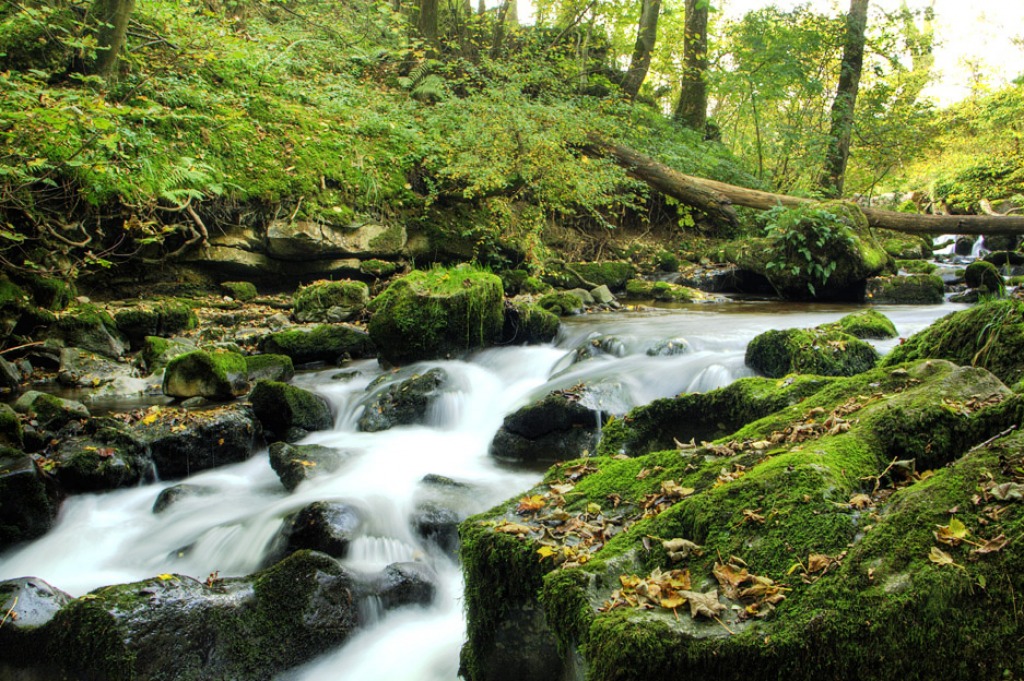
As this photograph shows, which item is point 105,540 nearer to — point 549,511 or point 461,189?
point 549,511

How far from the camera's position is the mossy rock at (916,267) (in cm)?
1497

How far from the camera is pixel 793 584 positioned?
204 centimetres

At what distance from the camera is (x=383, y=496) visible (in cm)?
534

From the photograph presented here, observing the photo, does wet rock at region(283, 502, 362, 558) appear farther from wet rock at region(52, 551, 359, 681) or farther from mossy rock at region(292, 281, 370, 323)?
mossy rock at region(292, 281, 370, 323)

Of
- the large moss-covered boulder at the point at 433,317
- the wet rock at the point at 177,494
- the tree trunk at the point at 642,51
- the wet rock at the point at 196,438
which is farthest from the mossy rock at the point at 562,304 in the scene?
the tree trunk at the point at 642,51

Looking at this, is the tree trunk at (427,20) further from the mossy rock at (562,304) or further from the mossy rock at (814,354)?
the mossy rock at (814,354)

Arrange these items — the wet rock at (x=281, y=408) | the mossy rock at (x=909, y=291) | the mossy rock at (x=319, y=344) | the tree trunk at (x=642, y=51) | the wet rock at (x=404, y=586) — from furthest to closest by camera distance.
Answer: the tree trunk at (x=642, y=51) < the mossy rock at (x=909, y=291) < the mossy rock at (x=319, y=344) < the wet rock at (x=281, y=408) < the wet rock at (x=404, y=586)

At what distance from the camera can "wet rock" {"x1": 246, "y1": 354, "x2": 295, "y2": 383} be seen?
847cm

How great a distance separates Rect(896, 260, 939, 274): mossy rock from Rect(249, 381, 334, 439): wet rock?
1410 cm

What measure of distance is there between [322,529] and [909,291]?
39.0 ft

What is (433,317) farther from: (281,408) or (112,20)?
(112,20)

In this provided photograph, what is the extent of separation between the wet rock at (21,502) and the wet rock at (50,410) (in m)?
1.38

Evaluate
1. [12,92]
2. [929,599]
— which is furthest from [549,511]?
[12,92]

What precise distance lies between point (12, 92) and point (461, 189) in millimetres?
8177
